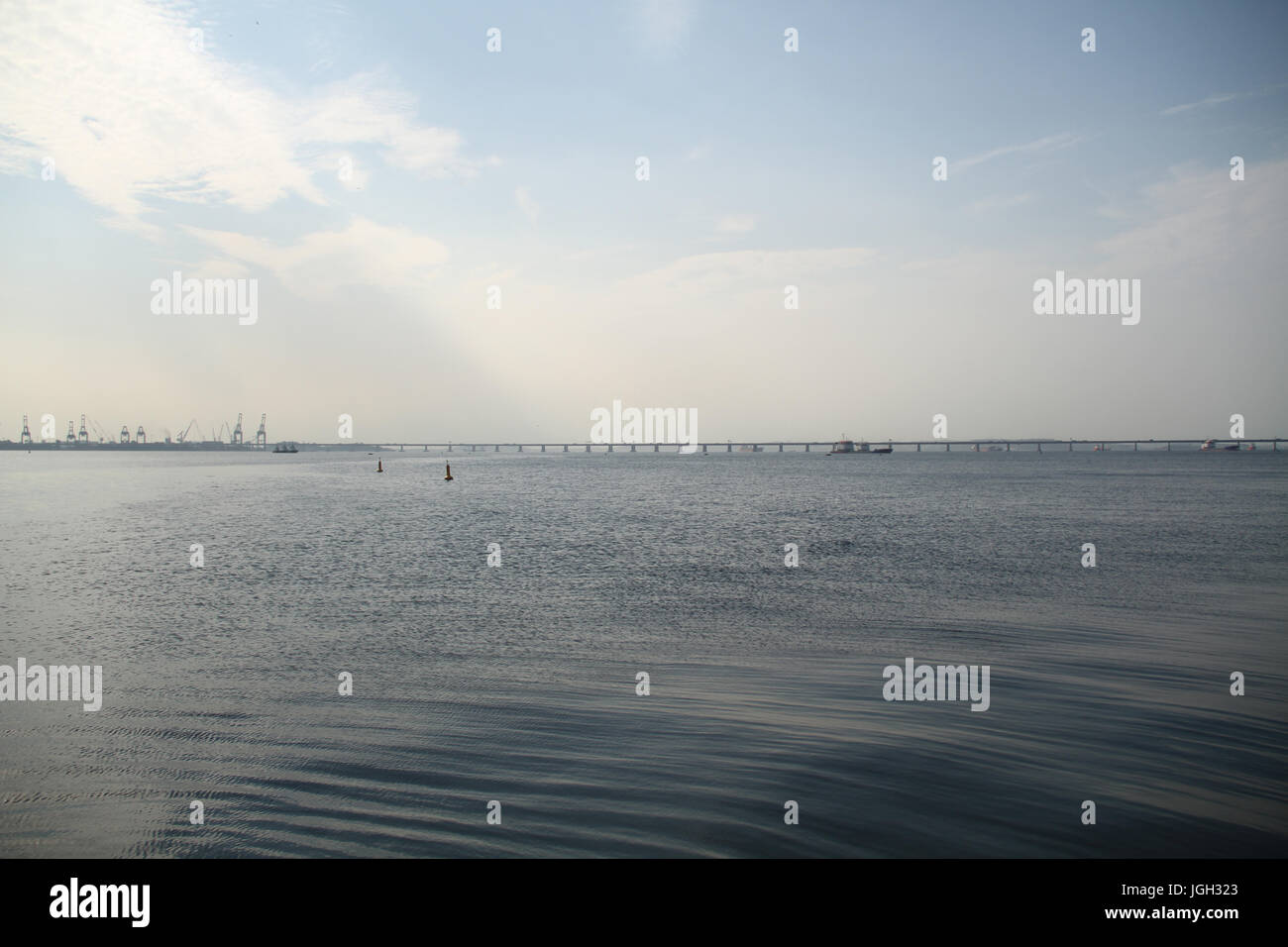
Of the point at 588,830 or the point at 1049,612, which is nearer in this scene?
the point at 588,830

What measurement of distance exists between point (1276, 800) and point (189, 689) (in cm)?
1562

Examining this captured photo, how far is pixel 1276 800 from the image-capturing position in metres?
8.62

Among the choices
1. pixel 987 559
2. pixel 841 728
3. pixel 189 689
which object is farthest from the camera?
pixel 987 559

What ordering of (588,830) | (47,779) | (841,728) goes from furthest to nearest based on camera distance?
(841,728) < (47,779) < (588,830)

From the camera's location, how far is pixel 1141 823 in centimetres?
813

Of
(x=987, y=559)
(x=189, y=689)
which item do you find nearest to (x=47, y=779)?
(x=189, y=689)

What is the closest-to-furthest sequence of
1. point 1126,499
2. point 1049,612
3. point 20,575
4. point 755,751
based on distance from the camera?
1. point 755,751
2. point 1049,612
3. point 20,575
4. point 1126,499

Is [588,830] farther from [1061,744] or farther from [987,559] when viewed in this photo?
[987,559]

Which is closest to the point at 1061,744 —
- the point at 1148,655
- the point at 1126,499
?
the point at 1148,655

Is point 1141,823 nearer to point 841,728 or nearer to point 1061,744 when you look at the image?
point 1061,744

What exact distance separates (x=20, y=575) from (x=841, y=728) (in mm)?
27127

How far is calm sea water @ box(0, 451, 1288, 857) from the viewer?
8.05 m

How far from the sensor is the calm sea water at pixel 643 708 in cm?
805

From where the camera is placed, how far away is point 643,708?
39.2 ft
